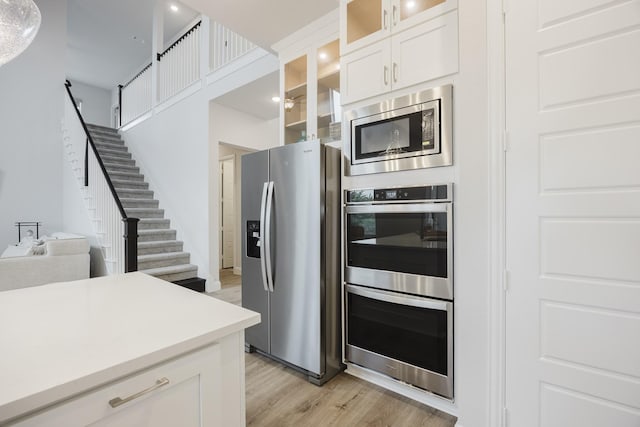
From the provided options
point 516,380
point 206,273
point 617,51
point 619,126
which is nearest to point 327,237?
point 516,380

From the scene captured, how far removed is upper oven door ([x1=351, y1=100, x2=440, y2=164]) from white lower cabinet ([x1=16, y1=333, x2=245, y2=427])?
1465 millimetres

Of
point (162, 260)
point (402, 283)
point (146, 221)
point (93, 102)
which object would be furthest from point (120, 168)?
point (402, 283)

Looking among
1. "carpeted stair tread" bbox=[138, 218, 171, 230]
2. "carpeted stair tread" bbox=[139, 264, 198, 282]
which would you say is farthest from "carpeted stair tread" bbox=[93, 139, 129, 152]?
"carpeted stair tread" bbox=[139, 264, 198, 282]

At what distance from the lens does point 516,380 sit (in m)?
1.50

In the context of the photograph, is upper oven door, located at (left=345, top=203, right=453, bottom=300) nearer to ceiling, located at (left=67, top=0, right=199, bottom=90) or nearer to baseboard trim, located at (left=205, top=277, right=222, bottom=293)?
baseboard trim, located at (left=205, top=277, right=222, bottom=293)

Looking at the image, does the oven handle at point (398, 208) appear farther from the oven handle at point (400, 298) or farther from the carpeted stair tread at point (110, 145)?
the carpeted stair tread at point (110, 145)

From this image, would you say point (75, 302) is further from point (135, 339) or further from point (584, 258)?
point (584, 258)

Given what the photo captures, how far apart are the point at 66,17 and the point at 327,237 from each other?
23.2 ft

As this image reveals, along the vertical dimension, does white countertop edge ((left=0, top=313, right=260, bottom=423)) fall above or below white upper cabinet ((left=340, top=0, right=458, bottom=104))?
below

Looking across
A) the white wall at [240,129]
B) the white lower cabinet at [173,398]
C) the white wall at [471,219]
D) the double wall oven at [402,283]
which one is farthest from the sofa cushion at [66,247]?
the white wall at [471,219]

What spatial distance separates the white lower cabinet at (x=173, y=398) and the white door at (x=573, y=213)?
4.48 ft

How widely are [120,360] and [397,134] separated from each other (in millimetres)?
1790

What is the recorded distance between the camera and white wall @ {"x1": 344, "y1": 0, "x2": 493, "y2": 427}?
1580 mm

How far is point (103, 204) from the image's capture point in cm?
384
